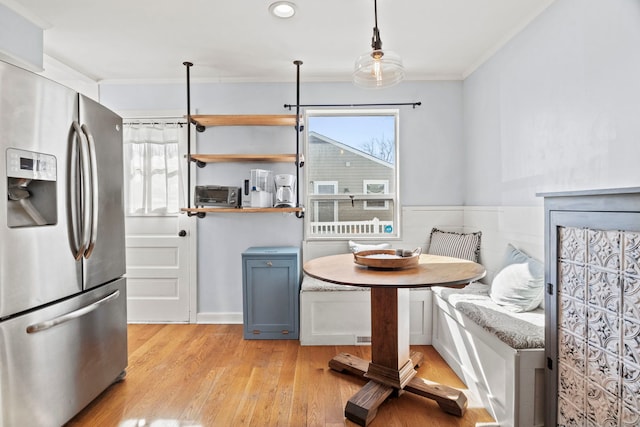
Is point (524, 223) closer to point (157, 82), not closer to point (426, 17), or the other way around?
point (426, 17)

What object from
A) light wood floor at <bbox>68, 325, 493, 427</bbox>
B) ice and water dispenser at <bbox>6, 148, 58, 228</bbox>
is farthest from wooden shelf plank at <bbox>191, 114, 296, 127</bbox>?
light wood floor at <bbox>68, 325, 493, 427</bbox>

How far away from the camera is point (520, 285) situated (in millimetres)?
2100

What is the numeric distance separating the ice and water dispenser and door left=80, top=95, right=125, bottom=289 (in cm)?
19

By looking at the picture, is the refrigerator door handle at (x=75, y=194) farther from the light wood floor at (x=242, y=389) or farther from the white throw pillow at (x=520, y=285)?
the white throw pillow at (x=520, y=285)

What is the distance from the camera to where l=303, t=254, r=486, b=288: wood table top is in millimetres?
1621

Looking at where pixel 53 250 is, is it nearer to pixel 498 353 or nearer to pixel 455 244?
pixel 498 353

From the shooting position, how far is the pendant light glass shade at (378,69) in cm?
182

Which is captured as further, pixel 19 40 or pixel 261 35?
pixel 261 35

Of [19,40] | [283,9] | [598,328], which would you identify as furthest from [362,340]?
[19,40]

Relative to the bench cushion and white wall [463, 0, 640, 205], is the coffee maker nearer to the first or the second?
the bench cushion

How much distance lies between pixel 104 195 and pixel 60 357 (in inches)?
34.5

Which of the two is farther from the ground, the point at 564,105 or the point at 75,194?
the point at 564,105

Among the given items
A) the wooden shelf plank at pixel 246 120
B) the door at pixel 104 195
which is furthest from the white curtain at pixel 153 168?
the door at pixel 104 195

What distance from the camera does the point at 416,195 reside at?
3.42 m
